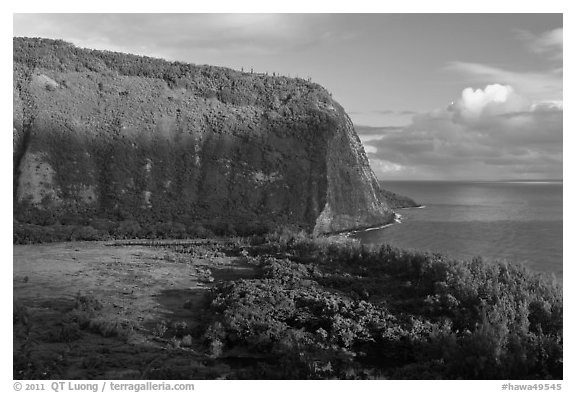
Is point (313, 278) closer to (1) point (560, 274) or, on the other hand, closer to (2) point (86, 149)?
(1) point (560, 274)

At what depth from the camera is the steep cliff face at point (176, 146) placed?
5562cm

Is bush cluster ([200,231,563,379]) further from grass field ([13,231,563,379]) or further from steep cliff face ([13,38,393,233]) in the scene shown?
steep cliff face ([13,38,393,233])

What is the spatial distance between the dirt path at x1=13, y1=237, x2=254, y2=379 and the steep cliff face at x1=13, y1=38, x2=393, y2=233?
1809 centimetres

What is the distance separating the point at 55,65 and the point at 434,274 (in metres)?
56.8

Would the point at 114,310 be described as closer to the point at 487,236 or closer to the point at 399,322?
the point at 399,322

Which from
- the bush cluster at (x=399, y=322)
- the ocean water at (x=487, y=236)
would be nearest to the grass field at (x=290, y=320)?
the bush cluster at (x=399, y=322)

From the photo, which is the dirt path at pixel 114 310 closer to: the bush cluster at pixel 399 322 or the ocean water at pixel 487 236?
the bush cluster at pixel 399 322

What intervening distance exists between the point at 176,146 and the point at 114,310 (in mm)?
43482

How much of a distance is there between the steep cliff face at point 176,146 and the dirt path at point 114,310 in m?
18.1

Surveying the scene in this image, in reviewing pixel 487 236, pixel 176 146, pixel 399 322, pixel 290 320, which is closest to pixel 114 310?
pixel 290 320

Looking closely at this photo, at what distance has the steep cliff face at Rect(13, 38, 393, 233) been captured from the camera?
182 feet

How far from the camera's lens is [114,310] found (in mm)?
22484

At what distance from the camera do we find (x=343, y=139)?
72000 mm

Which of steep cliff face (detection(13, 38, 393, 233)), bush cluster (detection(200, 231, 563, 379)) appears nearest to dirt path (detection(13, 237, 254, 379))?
bush cluster (detection(200, 231, 563, 379))
